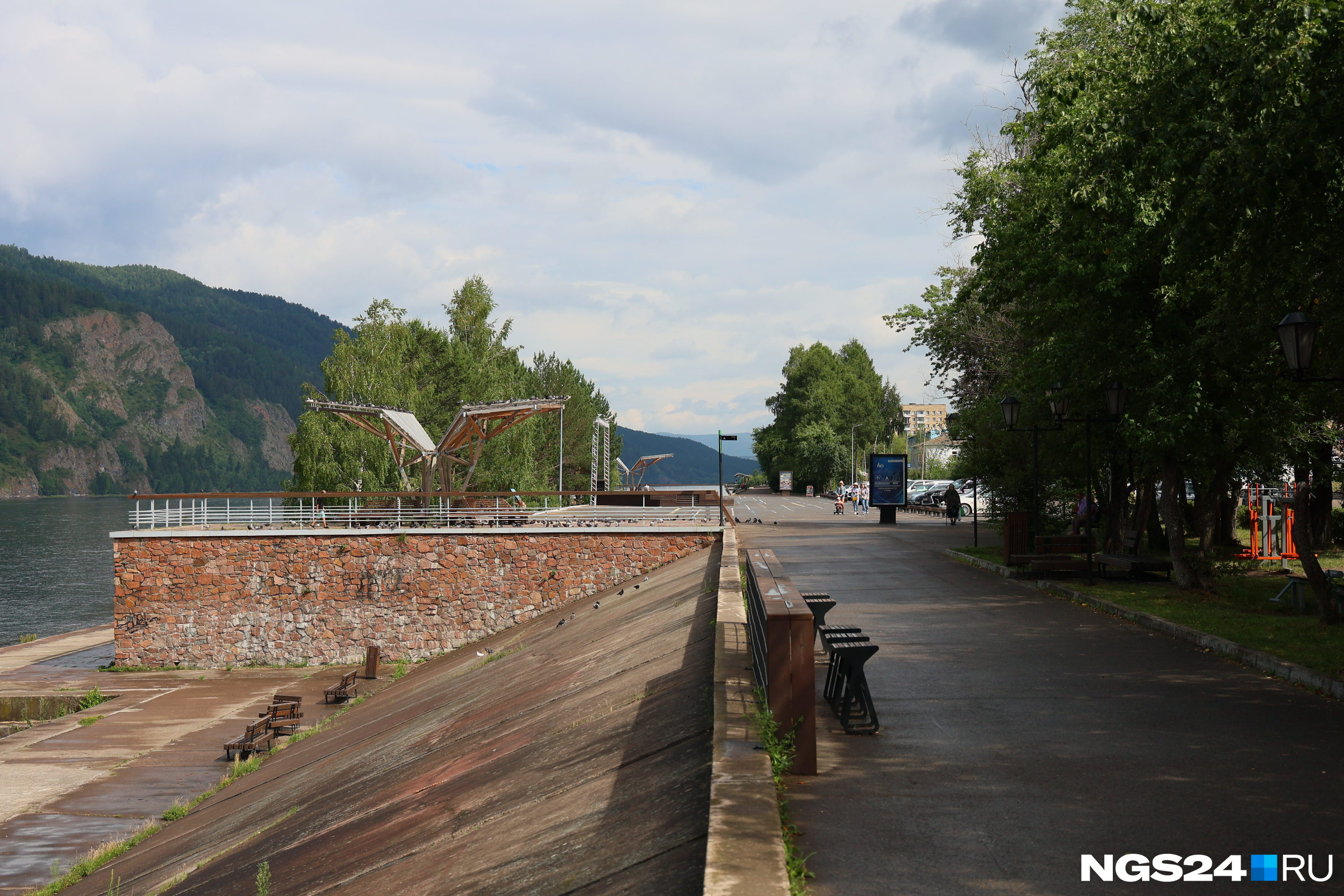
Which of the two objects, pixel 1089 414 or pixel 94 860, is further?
pixel 1089 414

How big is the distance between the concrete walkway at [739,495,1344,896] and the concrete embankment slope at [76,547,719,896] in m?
0.85

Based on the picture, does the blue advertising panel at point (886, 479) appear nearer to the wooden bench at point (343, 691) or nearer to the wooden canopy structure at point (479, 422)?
the wooden canopy structure at point (479, 422)

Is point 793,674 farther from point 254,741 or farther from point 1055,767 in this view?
point 254,741

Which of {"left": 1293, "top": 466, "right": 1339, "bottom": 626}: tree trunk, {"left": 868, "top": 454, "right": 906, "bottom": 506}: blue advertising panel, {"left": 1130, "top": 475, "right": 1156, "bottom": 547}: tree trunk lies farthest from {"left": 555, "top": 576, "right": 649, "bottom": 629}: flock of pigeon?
{"left": 868, "top": 454, "right": 906, "bottom": 506}: blue advertising panel

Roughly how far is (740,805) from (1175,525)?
1403cm

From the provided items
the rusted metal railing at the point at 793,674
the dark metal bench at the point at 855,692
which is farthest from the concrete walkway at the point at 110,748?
the rusted metal railing at the point at 793,674

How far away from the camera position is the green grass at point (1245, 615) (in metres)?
10.3

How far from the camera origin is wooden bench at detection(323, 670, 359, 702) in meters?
25.0

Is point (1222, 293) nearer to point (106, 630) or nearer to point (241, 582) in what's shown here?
point (241, 582)

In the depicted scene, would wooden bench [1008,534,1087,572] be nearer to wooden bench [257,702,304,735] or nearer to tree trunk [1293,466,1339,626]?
tree trunk [1293,466,1339,626]

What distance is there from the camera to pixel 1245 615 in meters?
13.4

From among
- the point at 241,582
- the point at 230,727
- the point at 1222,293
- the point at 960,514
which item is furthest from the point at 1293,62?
the point at 960,514

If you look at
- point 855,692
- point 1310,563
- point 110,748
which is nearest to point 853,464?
point 110,748

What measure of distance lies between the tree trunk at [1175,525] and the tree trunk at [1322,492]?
3867 millimetres
